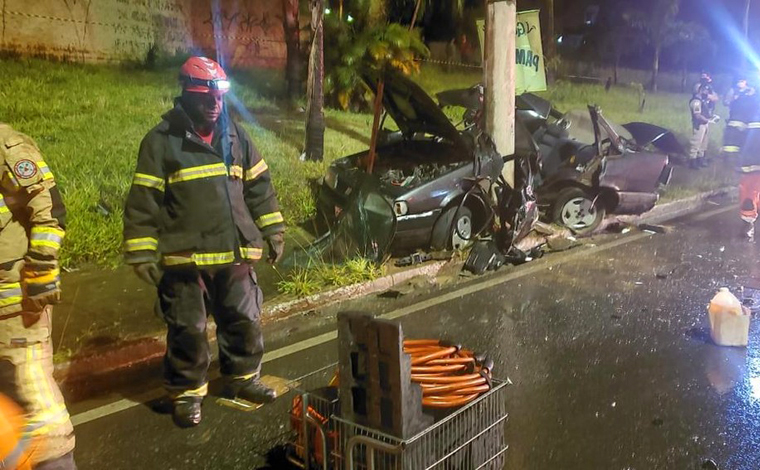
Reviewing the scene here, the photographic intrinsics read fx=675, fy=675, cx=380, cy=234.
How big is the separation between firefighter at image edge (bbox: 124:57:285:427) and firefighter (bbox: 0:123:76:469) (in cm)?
69

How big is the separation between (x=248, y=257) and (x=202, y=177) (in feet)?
1.78

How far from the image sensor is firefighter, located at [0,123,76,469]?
9.73 feet

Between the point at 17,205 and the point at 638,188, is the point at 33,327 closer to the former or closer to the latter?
the point at 17,205

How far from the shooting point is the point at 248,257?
13.1 feet

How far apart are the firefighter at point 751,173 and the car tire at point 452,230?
386 centimetres

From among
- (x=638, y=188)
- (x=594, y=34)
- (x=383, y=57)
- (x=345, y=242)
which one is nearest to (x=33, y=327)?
(x=345, y=242)

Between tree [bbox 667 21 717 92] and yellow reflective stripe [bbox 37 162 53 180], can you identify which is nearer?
yellow reflective stripe [bbox 37 162 53 180]

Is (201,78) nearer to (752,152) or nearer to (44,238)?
(44,238)

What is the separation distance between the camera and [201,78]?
12.1 feet

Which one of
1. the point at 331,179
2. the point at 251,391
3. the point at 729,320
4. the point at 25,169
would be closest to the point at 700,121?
the point at 331,179

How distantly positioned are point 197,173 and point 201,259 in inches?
19.2

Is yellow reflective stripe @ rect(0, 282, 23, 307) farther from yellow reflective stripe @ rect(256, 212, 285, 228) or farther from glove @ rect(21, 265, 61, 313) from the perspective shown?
yellow reflective stripe @ rect(256, 212, 285, 228)

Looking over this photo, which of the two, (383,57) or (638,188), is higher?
(383,57)

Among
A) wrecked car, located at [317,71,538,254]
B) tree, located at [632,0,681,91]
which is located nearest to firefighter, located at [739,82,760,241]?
wrecked car, located at [317,71,538,254]
